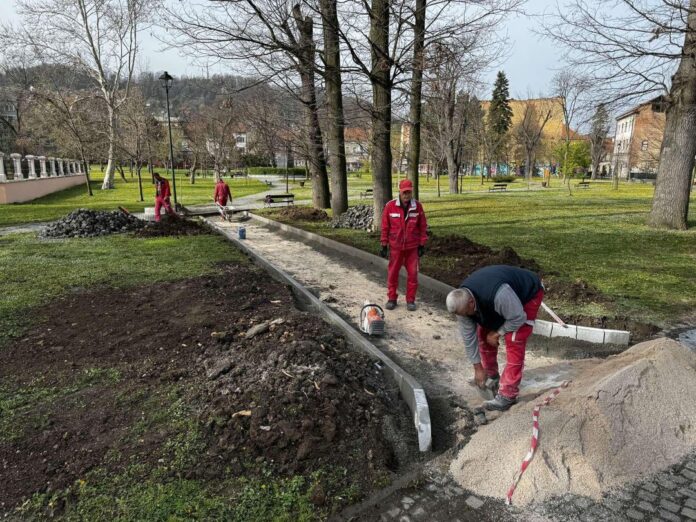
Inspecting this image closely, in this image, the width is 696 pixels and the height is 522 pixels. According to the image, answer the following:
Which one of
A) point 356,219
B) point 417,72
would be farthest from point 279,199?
point 417,72

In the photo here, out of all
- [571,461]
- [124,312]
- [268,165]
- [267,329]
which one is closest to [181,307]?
[124,312]

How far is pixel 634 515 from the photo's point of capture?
2777 mm

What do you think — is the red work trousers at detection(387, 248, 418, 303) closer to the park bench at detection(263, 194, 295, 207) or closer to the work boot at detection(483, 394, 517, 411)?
the work boot at detection(483, 394, 517, 411)

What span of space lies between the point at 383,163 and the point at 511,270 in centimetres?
873

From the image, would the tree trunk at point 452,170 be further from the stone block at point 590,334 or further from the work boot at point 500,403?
the work boot at point 500,403

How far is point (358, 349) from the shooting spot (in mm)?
5137

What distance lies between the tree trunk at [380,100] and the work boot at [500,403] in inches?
347

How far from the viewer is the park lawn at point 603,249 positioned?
21.3 feet

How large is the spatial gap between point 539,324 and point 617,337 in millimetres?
844

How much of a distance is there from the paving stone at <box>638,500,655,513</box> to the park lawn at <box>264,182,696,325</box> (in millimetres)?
3504

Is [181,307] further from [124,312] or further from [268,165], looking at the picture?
[268,165]

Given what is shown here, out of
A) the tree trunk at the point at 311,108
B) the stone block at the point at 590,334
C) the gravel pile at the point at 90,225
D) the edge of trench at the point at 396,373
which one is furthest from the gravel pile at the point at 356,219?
the stone block at the point at 590,334

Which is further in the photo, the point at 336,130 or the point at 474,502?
the point at 336,130

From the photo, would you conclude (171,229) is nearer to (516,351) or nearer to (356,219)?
(356,219)
